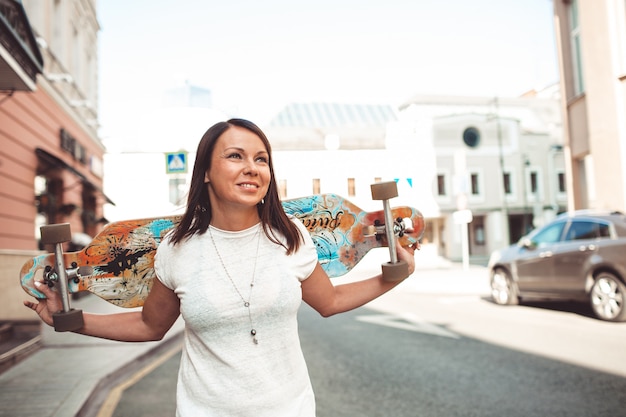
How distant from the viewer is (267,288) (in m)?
1.86

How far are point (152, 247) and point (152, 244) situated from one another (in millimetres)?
12

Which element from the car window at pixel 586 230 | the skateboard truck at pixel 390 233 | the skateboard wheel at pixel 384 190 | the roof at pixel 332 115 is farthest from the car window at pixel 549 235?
the skateboard wheel at pixel 384 190

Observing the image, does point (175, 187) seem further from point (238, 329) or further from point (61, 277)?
point (238, 329)

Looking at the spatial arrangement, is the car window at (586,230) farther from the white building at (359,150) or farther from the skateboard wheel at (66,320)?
the skateboard wheel at (66,320)

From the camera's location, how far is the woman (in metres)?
1.82

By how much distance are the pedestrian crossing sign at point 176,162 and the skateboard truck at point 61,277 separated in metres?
2.74

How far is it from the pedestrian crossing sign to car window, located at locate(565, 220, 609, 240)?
672 centimetres

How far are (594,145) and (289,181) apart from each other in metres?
14.2

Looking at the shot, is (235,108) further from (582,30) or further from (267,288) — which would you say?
(582,30)

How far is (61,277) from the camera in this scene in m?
2.10

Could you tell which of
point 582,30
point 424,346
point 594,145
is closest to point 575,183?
point 594,145

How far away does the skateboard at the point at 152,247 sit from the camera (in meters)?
2.17

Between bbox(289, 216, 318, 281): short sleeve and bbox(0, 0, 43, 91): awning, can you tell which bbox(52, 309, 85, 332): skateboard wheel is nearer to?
bbox(289, 216, 318, 281): short sleeve

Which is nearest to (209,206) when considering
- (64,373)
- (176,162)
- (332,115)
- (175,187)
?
(332,115)
